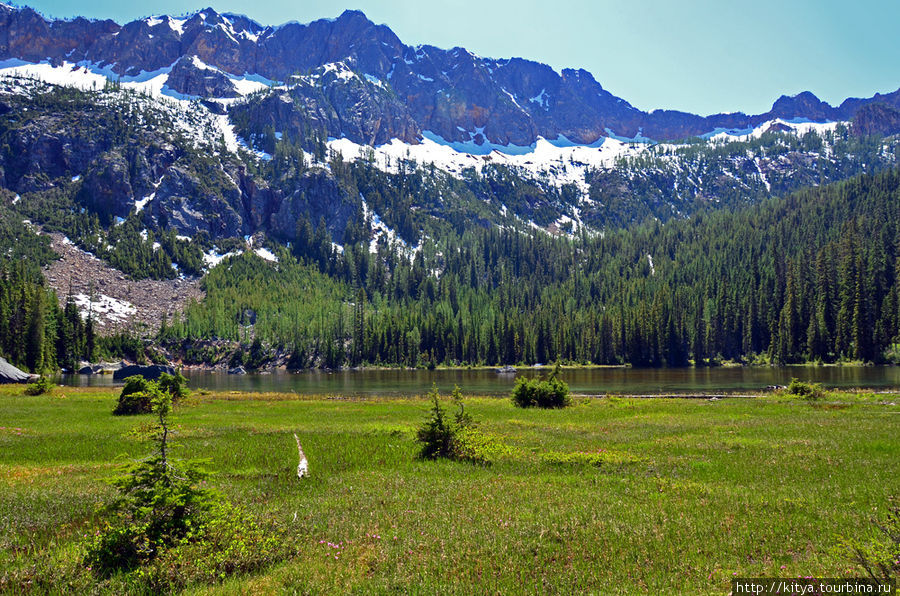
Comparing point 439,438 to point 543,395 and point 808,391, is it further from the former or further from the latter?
point 808,391

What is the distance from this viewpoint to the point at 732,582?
1041 centimetres

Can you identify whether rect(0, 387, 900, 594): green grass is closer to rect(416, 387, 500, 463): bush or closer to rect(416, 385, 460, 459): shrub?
rect(416, 387, 500, 463): bush

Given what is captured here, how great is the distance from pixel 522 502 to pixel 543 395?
124 feet

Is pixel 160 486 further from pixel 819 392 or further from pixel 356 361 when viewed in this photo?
pixel 356 361

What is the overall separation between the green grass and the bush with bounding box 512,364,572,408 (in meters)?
16.9

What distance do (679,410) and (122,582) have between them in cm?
4643

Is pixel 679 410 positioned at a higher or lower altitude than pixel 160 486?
lower

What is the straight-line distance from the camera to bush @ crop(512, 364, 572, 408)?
53.7 m

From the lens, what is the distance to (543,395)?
53.9 m

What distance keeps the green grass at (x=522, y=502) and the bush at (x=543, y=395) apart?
16.9m

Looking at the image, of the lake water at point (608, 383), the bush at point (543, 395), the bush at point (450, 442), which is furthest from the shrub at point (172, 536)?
the lake water at point (608, 383)

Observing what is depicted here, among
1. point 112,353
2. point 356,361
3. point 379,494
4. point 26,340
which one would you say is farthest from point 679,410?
point 112,353

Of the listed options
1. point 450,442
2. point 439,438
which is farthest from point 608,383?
point 439,438

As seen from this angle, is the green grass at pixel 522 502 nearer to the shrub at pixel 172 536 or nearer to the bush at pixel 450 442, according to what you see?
the shrub at pixel 172 536
